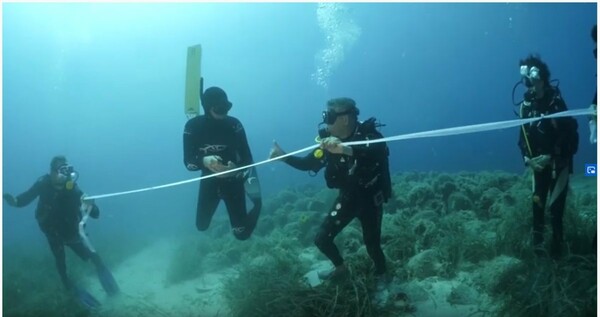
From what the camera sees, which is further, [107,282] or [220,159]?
[107,282]

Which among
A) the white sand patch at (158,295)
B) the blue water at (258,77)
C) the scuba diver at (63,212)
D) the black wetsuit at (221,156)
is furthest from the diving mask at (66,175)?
the black wetsuit at (221,156)

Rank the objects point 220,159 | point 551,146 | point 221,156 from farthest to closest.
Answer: point 221,156
point 220,159
point 551,146

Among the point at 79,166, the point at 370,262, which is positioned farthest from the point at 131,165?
the point at 370,262

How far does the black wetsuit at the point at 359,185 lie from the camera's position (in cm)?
412

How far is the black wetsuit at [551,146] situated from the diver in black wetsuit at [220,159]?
3.10 metres

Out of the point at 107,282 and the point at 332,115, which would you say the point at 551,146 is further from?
the point at 107,282

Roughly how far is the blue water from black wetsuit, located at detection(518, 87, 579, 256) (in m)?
0.97

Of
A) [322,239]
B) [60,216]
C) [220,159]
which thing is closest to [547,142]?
[322,239]

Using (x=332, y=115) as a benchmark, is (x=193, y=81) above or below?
above

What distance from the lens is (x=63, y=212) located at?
568 cm

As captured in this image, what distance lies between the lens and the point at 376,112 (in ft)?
129

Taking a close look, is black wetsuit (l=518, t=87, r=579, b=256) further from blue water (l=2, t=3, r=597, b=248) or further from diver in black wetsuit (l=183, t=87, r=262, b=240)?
diver in black wetsuit (l=183, t=87, r=262, b=240)

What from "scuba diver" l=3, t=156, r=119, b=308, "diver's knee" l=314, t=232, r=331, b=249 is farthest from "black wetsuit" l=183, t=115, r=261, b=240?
"scuba diver" l=3, t=156, r=119, b=308

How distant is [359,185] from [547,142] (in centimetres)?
197
